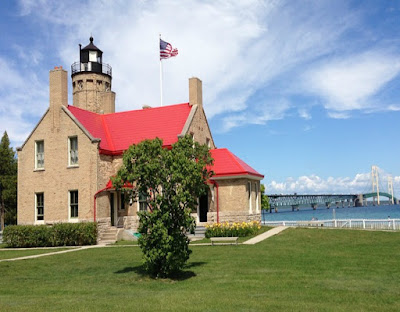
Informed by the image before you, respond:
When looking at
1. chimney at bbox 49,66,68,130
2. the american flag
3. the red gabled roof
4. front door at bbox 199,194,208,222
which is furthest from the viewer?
the american flag

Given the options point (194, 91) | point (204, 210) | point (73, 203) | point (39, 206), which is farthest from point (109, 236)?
point (194, 91)

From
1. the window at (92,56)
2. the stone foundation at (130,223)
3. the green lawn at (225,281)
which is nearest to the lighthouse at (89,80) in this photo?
the window at (92,56)

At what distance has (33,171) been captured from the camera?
2986 centimetres

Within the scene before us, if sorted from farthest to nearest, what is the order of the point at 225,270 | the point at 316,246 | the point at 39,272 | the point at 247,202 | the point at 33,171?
the point at 33,171 < the point at 247,202 < the point at 316,246 < the point at 39,272 < the point at 225,270

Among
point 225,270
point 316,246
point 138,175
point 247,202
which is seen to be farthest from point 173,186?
point 247,202

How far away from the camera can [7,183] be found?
44906 mm

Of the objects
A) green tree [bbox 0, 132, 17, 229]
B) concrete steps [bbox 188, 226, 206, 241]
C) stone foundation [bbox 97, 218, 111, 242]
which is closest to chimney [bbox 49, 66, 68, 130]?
stone foundation [bbox 97, 218, 111, 242]

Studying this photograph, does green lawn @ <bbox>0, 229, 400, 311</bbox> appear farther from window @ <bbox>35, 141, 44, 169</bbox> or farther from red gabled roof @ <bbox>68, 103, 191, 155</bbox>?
window @ <bbox>35, 141, 44, 169</bbox>

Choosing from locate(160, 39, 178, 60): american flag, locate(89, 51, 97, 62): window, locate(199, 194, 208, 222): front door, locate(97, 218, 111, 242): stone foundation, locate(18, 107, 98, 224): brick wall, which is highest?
locate(89, 51, 97, 62): window

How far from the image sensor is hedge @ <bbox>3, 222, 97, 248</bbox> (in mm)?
25938

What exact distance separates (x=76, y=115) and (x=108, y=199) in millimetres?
6239

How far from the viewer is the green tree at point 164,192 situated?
1359cm

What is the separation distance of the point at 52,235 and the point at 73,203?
9.17ft

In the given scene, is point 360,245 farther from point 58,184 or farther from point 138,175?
point 58,184
